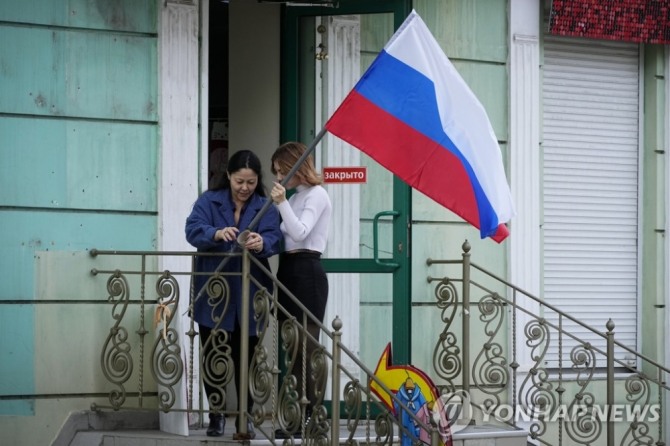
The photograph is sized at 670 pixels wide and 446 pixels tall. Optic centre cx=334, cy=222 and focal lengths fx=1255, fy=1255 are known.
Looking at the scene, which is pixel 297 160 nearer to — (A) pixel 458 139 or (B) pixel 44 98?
(A) pixel 458 139

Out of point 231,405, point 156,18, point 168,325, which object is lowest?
point 231,405

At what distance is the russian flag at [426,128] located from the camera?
21.2 ft

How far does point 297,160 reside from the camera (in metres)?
6.93

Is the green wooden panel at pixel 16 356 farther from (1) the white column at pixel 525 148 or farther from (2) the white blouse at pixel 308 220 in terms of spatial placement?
(1) the white column at pixel 525 148

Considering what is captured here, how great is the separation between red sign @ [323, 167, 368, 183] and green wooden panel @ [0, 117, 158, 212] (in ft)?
3.75

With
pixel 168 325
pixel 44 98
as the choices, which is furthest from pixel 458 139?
pixel 44 98

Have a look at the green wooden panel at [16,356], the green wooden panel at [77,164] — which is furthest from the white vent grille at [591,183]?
the green wooden panel at [16,356]

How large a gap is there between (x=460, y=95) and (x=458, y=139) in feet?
0.85

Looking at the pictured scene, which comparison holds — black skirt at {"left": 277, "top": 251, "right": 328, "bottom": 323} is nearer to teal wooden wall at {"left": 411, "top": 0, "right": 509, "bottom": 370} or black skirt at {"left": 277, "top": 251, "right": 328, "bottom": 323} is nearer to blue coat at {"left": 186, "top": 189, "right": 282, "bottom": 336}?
blue coat at {"left": 186, "top": 189, "right": 282, "bottom": 336}

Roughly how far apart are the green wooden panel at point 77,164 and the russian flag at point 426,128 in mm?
1719

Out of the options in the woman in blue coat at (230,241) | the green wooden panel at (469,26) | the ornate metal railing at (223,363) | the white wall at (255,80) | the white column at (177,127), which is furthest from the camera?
the white wall at (255,80)

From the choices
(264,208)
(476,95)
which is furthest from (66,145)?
(476,95)

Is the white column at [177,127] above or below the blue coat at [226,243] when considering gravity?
above

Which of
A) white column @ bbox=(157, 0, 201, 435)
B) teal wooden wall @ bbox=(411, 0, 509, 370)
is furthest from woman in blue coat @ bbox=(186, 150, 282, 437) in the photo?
teal wooden wall @ bbox=(411, 0, 509, 370)
